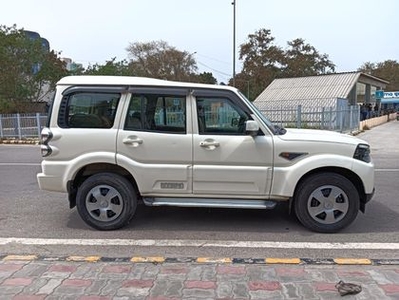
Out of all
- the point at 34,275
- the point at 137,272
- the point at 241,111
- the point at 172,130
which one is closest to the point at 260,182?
the point at 241,111

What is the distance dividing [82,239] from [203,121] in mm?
2011

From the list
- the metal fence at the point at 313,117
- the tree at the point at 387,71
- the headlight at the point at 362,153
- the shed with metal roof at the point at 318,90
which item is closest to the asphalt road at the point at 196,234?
the headlight at the point at 362,153

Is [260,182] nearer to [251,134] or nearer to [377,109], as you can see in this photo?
[251,134]

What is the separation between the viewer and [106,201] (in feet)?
16.5

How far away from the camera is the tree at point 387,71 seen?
2432 inches

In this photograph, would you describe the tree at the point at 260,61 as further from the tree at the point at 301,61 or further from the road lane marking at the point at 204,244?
the road lane marking at the point at 204,244

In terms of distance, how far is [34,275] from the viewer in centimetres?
370

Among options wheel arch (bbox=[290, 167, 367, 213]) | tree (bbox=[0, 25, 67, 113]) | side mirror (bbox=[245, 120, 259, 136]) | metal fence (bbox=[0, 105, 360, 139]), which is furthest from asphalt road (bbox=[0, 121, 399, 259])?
tree (bbox=[0, 25, 67, 113])

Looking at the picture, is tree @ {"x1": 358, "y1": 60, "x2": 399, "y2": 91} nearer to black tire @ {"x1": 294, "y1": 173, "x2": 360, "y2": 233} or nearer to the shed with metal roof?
the shed with metal roof

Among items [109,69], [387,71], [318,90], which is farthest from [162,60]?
[387,71]

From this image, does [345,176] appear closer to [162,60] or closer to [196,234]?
[196,234]

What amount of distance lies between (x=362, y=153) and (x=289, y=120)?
15.2m

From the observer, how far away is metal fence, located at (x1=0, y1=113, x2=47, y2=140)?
19.9 m

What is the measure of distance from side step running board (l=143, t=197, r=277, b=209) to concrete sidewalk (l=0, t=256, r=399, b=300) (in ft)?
3.21
